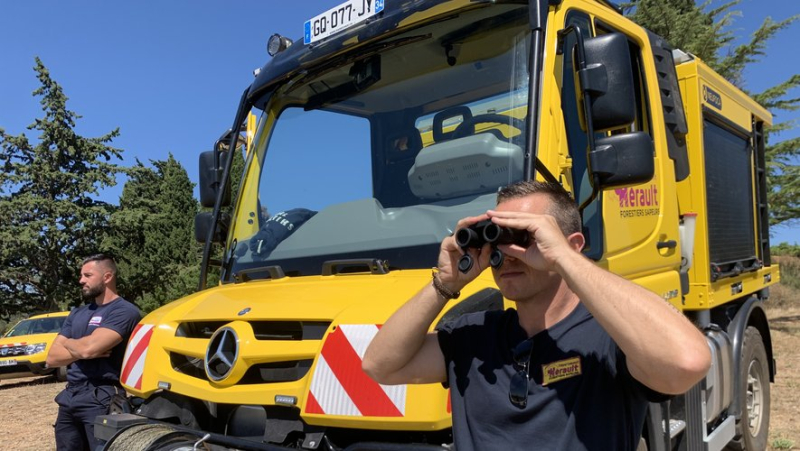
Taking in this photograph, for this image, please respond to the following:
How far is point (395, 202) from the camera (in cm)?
306

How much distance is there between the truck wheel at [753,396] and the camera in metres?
4.89

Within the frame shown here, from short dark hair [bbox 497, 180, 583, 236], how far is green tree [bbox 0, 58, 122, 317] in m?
28.7

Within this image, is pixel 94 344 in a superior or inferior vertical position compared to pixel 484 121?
inferior

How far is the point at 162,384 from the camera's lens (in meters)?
2.72

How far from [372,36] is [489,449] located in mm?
2097

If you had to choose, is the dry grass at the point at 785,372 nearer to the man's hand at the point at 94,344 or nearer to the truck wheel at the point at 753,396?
the truck wheel at the point at 753,396

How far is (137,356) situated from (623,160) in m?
2.23

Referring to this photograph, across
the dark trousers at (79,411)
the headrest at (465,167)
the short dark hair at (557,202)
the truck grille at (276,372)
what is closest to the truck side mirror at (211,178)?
the headrest at (465,167)

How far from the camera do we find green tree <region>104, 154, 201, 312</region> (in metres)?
24.2

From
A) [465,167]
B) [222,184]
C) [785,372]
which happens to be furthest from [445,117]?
[785,372]

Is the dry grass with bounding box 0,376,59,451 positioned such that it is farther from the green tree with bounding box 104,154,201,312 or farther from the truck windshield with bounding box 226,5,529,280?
the green tree with bounding box 104,154,201,312

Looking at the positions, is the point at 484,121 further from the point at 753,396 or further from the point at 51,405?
the point at 51,405

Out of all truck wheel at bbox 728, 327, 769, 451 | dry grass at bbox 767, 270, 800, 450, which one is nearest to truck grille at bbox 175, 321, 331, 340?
truck wheel at bbox 728, 327, 769, 451

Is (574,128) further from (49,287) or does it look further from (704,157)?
(49,287)
